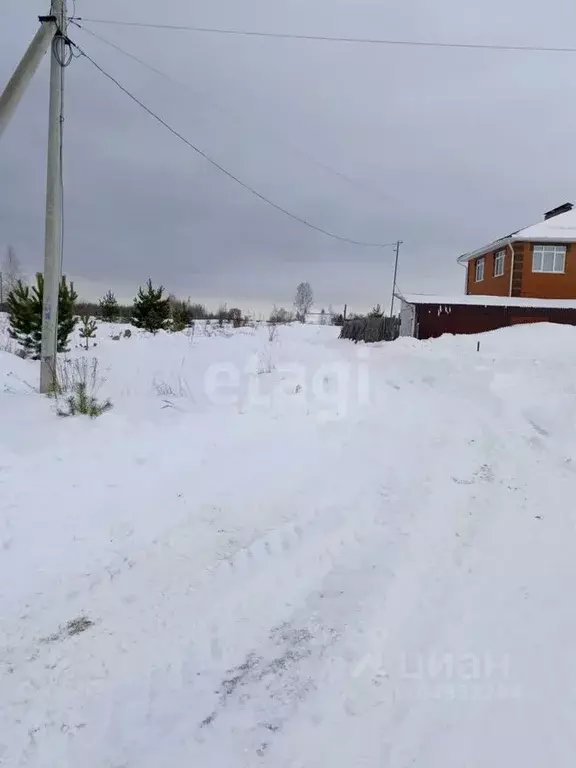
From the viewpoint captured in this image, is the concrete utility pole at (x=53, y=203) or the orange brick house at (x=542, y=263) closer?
the concrete utility pole at (x=53, y=203)

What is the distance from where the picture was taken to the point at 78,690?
198 centimetres

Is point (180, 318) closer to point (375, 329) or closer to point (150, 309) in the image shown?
point (150, 309)

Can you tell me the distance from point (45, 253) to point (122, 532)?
16.4ft

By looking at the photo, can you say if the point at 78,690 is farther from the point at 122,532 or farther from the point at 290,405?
the point at 290,405

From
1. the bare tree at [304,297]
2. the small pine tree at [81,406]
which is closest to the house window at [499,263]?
the small pine tree at [81,406]

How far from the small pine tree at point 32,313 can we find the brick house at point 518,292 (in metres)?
13.6

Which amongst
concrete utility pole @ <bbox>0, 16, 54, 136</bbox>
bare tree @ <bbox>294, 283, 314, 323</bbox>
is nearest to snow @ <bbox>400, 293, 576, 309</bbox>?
concrete utility pole @ <bbox>0, 16, 54, 136</bbox>

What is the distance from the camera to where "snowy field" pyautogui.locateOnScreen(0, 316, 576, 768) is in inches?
72.6

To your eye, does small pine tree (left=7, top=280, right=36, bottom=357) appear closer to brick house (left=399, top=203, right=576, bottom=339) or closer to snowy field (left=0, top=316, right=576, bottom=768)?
snowy field (left=0, top=316, right=576, bottom=768)

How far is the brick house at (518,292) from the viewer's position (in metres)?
19.3

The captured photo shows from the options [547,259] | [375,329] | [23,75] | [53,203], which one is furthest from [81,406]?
[547,259]

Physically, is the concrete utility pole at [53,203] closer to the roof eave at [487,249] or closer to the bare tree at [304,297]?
the roof eave at [487,249]

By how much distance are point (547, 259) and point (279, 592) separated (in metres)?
22.9

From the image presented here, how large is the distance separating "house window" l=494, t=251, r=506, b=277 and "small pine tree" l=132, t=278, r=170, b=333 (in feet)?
55.8
